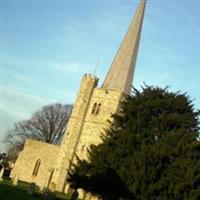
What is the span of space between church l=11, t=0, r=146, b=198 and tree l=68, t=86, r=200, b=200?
12.3 m

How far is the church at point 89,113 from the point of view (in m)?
41.8

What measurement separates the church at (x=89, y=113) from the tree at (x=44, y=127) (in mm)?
15999

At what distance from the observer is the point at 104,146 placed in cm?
2806

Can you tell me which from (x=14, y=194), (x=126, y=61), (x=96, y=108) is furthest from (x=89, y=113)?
(x=14, y=194)

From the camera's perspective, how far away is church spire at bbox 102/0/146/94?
4395 cm

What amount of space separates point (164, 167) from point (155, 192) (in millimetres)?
1521

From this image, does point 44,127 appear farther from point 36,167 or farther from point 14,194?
point 14,194

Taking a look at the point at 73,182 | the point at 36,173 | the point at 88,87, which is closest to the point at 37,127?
the point at 36,173

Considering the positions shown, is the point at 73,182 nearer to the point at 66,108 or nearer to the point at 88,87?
the point at 88,87

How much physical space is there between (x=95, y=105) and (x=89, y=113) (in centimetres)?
91

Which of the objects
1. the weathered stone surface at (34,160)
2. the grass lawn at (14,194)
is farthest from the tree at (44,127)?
the grass lawn at (14,194)

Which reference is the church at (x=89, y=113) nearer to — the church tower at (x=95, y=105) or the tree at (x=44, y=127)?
the church tower at (x=95, y=105)

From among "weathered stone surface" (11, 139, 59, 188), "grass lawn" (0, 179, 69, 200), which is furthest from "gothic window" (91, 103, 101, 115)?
"grass lawn" (0, 179, 69, 200)

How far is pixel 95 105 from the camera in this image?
43312mm
